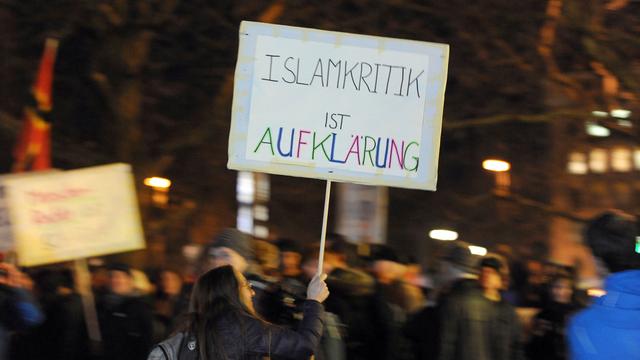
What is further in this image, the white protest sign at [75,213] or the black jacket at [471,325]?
the white protest sign at [75,213]

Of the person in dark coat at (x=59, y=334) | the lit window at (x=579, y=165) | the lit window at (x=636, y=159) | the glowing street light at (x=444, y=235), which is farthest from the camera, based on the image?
the lit window at (x=579, y=165)

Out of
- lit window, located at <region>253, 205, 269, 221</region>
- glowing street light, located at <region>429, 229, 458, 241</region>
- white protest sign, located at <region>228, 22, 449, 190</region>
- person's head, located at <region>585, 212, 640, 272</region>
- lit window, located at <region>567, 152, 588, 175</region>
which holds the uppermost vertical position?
lit window, located at <region>567, 152, 588, 175</region>

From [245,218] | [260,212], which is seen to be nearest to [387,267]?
[245,218]

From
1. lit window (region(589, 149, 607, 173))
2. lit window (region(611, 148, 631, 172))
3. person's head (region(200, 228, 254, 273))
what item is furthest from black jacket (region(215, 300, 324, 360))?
lit window (region(589, 149, 607, 173))

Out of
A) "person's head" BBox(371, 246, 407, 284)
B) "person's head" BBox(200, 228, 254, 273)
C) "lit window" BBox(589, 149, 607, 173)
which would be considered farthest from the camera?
"lit window" BBox(589, 149, 607, 173)

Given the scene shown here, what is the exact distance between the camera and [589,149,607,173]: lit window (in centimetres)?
2992

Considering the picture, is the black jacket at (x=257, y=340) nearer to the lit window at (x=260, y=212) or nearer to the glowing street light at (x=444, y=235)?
the lit window at (x=260, y=212)

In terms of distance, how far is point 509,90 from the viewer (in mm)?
15359

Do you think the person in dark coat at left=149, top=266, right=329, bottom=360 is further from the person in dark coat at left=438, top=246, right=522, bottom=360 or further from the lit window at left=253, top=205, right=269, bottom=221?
the lit window at left=253, top=205, right=269, bottom=221

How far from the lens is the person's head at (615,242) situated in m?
3.73

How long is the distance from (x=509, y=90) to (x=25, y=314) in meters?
9.34

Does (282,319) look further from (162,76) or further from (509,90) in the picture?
(162,76)

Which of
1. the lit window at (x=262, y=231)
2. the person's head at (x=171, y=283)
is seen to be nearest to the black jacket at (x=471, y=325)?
the person's head at (x=171, y=283)

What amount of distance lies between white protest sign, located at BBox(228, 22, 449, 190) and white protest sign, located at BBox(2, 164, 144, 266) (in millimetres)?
3345
